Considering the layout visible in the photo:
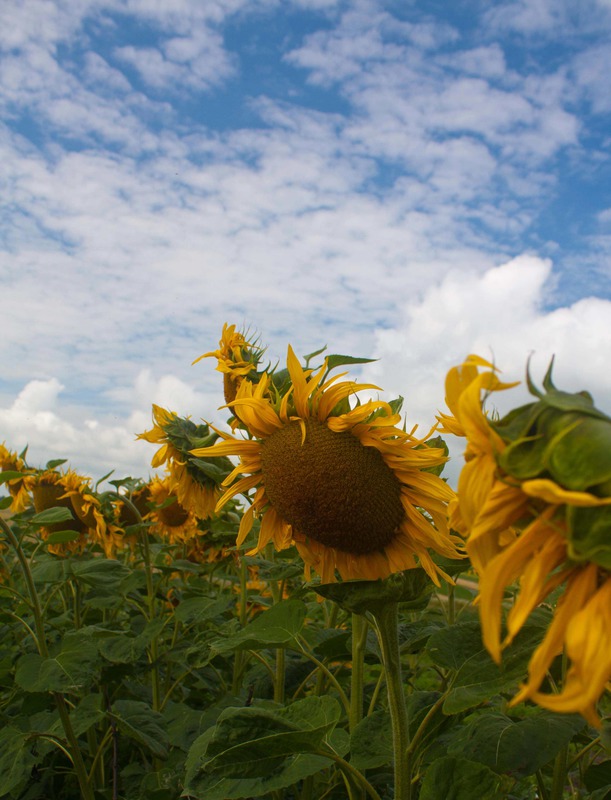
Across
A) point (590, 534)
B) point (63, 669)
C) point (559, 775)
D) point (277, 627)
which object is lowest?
point (559, 775)

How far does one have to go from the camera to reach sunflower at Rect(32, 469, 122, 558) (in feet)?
13.0

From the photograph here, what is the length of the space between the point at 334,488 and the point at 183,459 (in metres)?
1.60

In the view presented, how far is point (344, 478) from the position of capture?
1.54 m

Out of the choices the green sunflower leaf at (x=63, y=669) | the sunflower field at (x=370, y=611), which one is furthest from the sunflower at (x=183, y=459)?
the green sunflower leaf at (x=63, y=669)

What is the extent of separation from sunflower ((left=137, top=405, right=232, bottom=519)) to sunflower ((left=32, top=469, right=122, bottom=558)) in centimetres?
98

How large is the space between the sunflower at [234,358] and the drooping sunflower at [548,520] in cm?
173

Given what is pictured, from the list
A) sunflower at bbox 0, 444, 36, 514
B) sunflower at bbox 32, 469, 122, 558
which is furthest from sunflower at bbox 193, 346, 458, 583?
sunflower at bbox 0, 444, 36, 514

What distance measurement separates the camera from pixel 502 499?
740 millimetres

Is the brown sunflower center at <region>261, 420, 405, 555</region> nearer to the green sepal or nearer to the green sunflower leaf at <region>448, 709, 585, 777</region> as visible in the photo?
the green sunflower leaf at <region>448, 709, 585, 777</region>

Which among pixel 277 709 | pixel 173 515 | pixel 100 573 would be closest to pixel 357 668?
pixel 277 709

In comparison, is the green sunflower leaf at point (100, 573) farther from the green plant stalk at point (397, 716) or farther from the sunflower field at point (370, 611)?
the green plant stalk at point (397, 716)

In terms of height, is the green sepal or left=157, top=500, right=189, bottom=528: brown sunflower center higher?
left=157, top=500, right=189, bottom=528: brown sunflower center

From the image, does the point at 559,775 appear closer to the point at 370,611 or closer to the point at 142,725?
the point at 370,611

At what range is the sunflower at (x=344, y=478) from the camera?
5.11 ft
